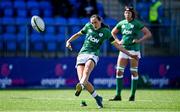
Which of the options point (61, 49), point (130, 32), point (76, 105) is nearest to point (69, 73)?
point (61, 49)

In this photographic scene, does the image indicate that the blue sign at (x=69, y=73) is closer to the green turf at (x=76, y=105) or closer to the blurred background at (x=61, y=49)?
the blurred background at (x=61, y=49)

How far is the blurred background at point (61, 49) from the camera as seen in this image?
26203 millimetres

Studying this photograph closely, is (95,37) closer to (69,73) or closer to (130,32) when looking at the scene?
(130,32)

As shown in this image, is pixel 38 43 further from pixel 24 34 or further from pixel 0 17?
pixel 0 17

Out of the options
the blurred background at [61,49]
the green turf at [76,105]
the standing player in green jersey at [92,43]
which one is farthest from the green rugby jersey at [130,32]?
the blurred background at [61,49]

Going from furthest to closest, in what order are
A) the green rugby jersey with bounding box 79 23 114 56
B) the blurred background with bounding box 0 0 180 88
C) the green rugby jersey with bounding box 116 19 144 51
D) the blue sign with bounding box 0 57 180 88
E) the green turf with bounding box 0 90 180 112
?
the blurred background with bounding box 0 0 180 88, the blue sign with bounding box 0 57 180 88, the green rugby jersey with bounding box 116 19 144 51, the green rugby jersey with bounding box 79 23 114 56, the green turf with bounding box 0 90 180 112

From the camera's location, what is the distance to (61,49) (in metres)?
27.2

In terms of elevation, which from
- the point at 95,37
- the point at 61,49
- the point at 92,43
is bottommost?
the point at 61,49

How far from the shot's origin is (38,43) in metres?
27.2

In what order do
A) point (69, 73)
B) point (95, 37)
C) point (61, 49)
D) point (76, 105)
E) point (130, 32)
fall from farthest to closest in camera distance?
point (61, 49) → point (69, 73) → point (130, 32) → point (95, 37) → point (76, 105)

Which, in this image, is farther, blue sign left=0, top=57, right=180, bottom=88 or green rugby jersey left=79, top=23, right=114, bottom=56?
blue sign left=0, top=57, right=180, bottom=88

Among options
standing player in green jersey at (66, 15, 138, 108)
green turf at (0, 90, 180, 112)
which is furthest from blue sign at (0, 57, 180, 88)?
standing player in green jersey at (66, 15, 138, 108)

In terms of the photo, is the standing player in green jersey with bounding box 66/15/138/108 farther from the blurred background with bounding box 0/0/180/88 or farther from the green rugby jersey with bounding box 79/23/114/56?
the blurred background with bounding box 0/0/180/88

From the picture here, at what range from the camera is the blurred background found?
26.2 m
